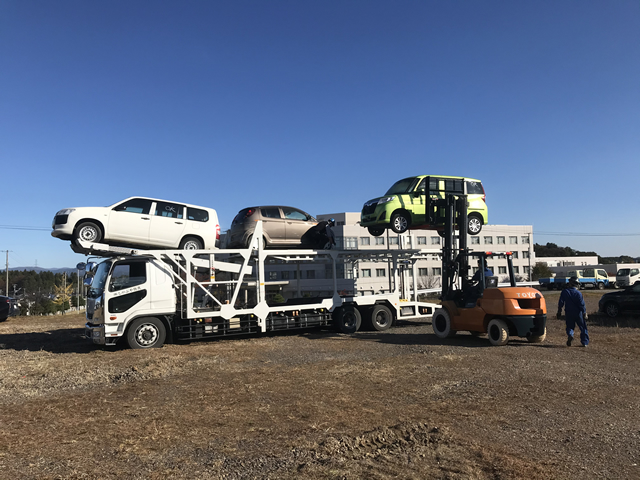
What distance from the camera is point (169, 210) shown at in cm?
1266

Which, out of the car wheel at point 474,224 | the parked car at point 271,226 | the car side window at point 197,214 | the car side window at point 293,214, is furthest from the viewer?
the car wheel at point 474,224

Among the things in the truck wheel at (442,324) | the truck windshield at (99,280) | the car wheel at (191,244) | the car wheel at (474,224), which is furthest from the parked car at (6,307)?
the car wheel at (474,224)

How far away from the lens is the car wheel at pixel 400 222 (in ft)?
46.3

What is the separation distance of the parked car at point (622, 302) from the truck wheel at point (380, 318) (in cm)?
808

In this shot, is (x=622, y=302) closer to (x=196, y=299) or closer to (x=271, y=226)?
(x=271, y=226)

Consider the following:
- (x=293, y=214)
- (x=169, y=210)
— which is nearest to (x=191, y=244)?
(x=169, y=210)

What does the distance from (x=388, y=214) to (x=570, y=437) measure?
31.0 ft

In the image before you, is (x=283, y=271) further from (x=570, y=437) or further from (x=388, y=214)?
(x=570, y=437)

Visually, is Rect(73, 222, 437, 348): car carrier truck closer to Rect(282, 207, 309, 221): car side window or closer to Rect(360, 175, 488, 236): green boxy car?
Rect(282, 207, 309, 221): car side window

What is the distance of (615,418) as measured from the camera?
580 centimetres

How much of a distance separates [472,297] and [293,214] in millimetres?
5640

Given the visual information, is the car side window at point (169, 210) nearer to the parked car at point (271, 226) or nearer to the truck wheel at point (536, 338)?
the parked car at point (271, 226)

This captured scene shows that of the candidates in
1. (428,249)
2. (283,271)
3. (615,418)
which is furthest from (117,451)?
(428,249)

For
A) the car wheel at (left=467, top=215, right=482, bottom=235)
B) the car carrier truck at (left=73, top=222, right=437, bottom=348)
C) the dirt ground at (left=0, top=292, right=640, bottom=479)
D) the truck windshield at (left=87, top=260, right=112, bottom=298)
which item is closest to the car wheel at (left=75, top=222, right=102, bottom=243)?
the car carrier truck at (left=73, top=222, right=437, bottom=348)
